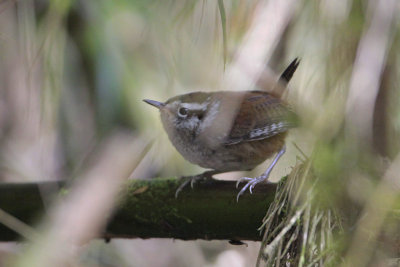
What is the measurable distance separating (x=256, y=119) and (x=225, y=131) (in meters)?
0.22

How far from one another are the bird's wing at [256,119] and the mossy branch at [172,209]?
504 mm

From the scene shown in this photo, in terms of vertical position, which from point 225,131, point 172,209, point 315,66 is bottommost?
point 172,209

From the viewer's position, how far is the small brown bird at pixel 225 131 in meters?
2.40

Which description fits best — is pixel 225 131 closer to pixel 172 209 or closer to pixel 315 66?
pixel 172 209

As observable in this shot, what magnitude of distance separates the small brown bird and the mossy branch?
38 cm

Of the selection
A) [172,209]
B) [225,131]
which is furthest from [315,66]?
[225,131]

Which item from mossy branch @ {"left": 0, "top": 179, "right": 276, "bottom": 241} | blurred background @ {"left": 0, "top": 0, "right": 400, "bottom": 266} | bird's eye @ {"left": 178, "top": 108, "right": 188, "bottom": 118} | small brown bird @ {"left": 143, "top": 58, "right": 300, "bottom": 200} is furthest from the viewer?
bird's eye @ {"left": 178, "top": 108, "right": 188, "bottom": 118}

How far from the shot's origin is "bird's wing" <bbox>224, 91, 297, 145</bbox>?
244cm

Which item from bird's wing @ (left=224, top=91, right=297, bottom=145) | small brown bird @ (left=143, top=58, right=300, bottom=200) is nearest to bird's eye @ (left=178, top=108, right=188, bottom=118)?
small brown bird @ (left=143, top=58, right=300, bottom=200)

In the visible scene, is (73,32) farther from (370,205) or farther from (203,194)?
(370,205)

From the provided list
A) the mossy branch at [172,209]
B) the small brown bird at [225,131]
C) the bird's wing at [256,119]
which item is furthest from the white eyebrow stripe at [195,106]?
the mossy branch at [172,209]

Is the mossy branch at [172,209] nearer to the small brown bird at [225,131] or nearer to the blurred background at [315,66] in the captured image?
the blurred background at [315,66]

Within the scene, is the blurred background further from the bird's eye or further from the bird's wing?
the bird's wing

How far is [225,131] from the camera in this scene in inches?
93.0
